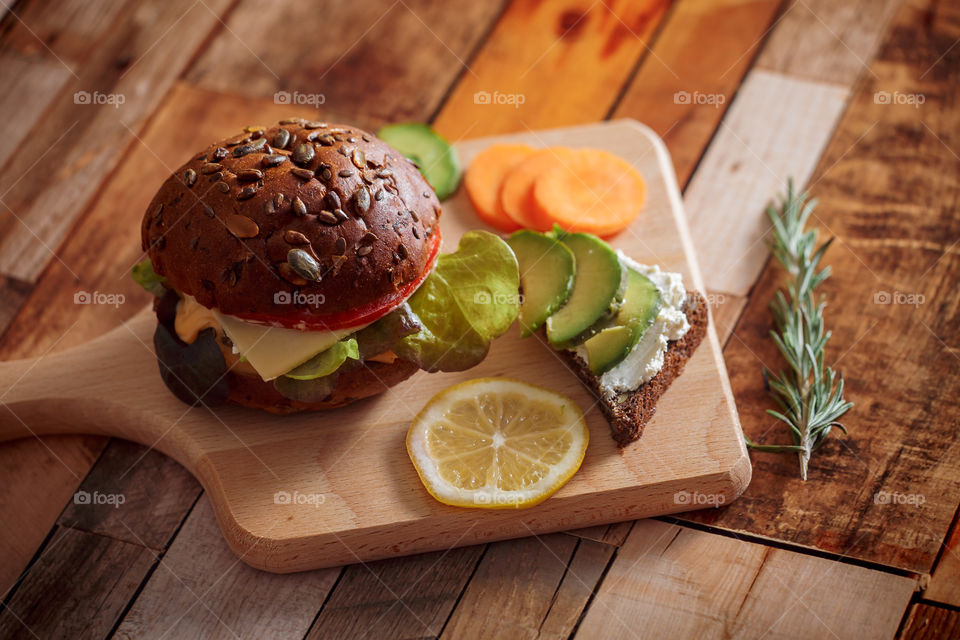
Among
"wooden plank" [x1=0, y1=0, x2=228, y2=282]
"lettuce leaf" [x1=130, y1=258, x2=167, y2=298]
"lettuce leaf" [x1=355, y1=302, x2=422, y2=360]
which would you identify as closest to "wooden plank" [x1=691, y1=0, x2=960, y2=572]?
"lettuce leaf" [x1=355, y1=302, x2=422, y2=360]

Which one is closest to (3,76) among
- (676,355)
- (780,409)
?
(676,355)

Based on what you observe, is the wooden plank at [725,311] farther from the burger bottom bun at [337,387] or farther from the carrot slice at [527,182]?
the burger bottom bun at [337,387]

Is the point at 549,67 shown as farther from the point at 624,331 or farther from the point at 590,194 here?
the point at 624,331

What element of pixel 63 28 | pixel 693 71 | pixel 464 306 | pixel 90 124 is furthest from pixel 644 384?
pixel 63 28

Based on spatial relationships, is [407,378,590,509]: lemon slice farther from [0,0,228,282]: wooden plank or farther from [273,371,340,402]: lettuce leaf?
[0,0,228,282]: wooden plank

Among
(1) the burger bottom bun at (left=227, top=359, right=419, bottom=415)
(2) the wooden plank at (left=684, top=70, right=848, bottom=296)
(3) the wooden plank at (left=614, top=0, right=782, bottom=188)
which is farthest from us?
(3) the wooden plank at (left=614, top=0, right=782, bottom=188)

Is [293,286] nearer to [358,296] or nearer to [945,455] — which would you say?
[358,296]
